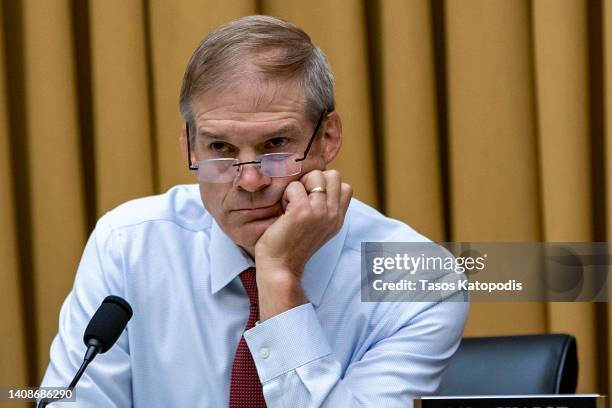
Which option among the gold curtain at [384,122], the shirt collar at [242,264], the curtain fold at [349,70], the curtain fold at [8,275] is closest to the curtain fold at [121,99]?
the gold curtain at [384,122]

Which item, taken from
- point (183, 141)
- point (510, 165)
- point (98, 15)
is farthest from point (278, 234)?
point (98, 15)

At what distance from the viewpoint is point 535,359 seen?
64.8 inches

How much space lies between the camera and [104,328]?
49.7 inches

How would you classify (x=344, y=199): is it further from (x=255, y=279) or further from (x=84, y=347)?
(x=84, y=347)

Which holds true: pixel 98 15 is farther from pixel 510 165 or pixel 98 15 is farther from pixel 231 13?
pixel 510 165

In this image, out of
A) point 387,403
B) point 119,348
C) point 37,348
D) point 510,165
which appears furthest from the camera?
point 37,348

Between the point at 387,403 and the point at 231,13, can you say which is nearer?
the point at 387,403

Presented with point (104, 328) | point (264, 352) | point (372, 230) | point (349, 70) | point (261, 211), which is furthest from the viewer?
point (349, 70)

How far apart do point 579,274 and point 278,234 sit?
533mm

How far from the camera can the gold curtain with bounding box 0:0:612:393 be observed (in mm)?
2287

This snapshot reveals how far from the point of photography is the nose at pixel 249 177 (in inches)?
59.0

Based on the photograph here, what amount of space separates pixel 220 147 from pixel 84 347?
0.40 metres

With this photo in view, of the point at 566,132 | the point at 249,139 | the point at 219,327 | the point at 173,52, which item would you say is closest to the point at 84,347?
the point at 219,327

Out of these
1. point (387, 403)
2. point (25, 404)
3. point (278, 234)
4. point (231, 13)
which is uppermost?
point (231, 13)
